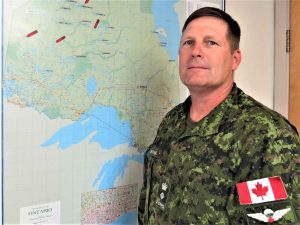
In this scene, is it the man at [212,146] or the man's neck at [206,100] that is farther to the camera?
the man's neck at [206,100]

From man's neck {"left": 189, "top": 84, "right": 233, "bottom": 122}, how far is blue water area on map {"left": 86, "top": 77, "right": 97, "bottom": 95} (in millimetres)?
356

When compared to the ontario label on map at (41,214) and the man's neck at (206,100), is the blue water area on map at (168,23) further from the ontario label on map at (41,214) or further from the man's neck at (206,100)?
the ontario label on map at (41,214)

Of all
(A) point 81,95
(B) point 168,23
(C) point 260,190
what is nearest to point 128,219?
(A) point 81,95

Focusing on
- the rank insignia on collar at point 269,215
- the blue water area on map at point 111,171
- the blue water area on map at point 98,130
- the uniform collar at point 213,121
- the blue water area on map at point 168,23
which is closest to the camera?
the rank insignia on collar at point 269,215

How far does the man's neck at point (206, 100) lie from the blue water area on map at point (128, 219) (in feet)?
1.58

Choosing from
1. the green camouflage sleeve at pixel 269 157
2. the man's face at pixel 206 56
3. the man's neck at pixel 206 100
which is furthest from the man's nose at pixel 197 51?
the green camouflage sleeve at pixel 269 157

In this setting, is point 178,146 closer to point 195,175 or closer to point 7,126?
point 195,175

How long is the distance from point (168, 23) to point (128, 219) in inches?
32.9

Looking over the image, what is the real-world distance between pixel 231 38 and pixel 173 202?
59cm

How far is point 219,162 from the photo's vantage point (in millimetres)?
1101

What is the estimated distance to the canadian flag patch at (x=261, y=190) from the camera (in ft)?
3.20

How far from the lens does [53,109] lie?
1.25 meters

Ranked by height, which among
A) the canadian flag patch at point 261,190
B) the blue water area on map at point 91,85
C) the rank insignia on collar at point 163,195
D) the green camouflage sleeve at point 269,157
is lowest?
the rank insignia on collar at point 163,195

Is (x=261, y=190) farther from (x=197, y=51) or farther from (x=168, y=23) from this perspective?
(x=168, y=23)
